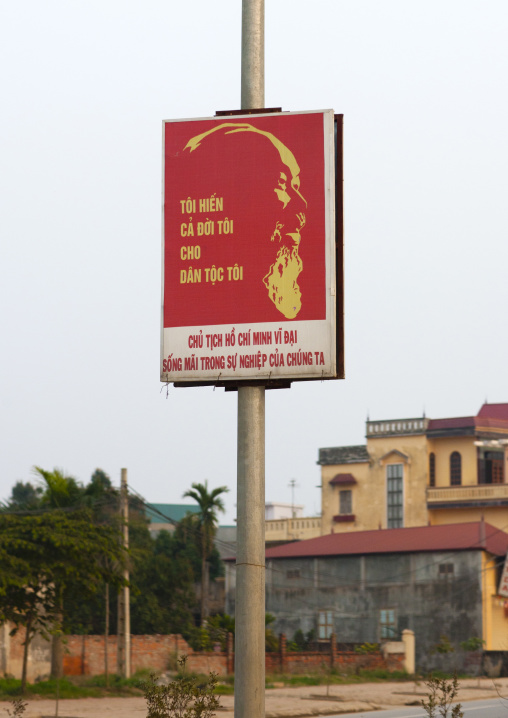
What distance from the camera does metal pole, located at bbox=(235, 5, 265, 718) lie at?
7527mm

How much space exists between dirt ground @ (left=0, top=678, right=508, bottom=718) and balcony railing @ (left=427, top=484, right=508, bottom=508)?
22071 millimetres

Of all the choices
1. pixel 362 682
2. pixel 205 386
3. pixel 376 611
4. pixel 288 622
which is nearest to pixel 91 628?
pixel 288 622

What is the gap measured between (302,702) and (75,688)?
6794 millimetres

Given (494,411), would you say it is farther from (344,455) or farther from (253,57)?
(253,57)

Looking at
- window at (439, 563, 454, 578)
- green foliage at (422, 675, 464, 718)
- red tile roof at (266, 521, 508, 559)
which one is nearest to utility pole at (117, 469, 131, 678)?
window at (439, 563, 454, 578)

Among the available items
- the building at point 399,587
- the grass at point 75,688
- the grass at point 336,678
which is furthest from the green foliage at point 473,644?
the grass at point 75,688

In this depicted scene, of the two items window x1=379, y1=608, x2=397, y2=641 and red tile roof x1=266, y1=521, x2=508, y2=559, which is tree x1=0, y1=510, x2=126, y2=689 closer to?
window x1=379, y1=608, x2=397, y2=641

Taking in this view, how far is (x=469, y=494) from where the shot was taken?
58.8 m

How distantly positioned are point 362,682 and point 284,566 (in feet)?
46.8

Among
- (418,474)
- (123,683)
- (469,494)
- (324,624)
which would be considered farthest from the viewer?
(418,474)

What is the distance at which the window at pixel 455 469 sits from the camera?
61.0 meters

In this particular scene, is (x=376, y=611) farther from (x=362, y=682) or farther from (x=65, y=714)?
(x=65, y=714)

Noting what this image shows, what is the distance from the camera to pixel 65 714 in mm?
22406

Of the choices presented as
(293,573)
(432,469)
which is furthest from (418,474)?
(293,573)
